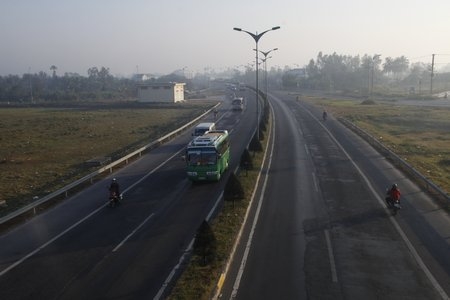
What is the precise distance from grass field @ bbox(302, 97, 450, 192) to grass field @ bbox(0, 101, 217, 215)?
23327 mm

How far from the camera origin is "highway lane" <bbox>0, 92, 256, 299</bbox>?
48.9ft

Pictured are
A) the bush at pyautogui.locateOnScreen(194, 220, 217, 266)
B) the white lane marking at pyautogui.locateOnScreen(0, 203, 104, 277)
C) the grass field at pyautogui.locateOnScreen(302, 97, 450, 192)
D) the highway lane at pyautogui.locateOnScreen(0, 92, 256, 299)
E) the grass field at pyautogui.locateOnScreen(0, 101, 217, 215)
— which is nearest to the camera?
the highway lane at pyautogui.locateOnScreen(0, 92, 256, 299)

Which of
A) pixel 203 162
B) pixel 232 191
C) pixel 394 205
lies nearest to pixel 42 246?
pixel 232 191

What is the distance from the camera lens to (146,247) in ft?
60.0

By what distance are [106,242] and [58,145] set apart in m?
31.9

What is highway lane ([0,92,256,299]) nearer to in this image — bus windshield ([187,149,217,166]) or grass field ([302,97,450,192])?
bus windshield ([187,149,217,166])

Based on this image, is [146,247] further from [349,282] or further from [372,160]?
[372,160]

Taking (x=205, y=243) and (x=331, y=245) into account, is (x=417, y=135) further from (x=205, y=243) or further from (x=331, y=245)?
(x=205, y=243)

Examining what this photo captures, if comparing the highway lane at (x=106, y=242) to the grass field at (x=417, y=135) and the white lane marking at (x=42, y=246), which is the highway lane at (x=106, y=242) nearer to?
the white lane marking at (x=42, y=246)

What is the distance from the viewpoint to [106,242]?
1902 centimetres

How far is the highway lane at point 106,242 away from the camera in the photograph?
14.9 meters

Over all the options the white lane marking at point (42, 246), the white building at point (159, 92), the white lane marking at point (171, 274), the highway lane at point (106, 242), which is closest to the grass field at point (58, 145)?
the highway lane at point (106, 242)

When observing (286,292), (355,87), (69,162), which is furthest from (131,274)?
(355,87)

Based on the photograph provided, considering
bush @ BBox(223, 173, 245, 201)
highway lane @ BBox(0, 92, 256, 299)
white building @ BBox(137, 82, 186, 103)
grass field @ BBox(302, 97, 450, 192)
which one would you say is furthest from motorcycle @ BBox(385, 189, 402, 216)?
white building @ BBox(137, 82, 186, 103)
